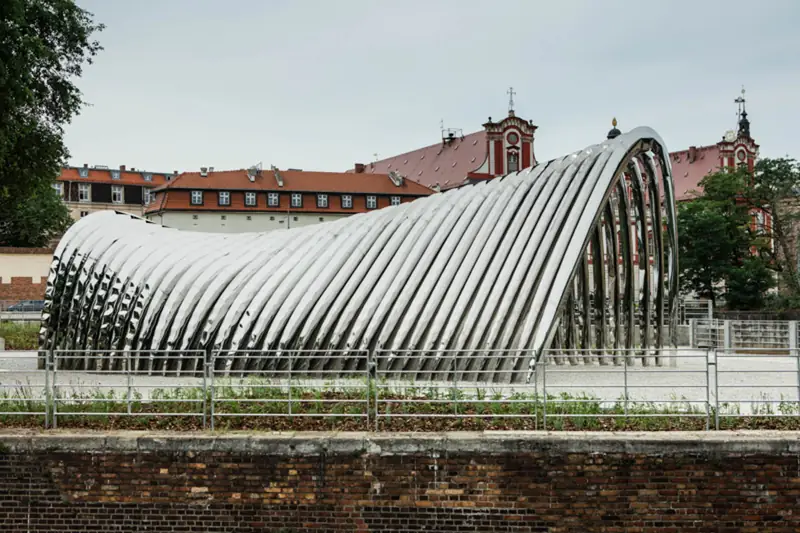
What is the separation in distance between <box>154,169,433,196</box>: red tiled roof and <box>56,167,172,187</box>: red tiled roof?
Answer: 21938 millimetres

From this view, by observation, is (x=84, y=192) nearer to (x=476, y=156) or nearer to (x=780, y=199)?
(x=476, y=156)

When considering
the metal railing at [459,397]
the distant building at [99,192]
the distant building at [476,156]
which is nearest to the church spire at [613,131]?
the distant building at [476,156]

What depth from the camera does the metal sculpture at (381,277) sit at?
58.2 feet

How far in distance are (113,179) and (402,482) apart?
92.2 m

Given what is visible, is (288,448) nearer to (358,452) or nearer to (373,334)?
(358,452)

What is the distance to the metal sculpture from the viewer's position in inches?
699

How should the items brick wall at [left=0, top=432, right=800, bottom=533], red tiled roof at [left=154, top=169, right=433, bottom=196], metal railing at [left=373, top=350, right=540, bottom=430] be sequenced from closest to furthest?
1. brick wall at [left=0, top=432, right=800, bottom=533]
2. metal railing at [left=373, top=350, right=540, bottom=430]
3. red tiled roof at [left=154, top=169, right=433, bottom=196]

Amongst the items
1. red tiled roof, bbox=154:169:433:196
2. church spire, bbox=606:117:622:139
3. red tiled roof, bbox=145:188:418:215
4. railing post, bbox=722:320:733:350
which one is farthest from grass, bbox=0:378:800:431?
red tiled roof, bbox=154:169:433:196

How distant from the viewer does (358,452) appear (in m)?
11.2

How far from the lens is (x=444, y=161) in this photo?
254 ft

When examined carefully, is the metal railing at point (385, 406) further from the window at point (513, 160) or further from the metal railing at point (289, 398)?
the window at point (513, 160)

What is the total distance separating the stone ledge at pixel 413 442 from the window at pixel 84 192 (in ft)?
281

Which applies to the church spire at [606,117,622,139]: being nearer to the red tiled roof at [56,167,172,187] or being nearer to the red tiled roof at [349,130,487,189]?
the red tiled roof at [349,130,487,189]

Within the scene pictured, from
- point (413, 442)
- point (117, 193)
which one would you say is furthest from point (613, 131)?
point (117, 193)
